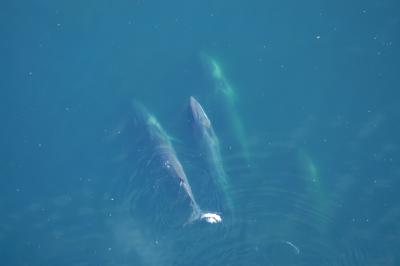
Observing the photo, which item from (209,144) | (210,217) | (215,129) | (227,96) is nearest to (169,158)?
(209,144)

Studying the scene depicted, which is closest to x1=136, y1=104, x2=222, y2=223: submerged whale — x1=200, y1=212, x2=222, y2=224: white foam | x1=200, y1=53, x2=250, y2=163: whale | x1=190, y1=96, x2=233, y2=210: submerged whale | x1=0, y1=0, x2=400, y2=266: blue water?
x1=200, y1=212, x2=222, y2=224: white foam

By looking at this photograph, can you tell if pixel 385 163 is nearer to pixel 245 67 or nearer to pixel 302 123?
pixel 302 123

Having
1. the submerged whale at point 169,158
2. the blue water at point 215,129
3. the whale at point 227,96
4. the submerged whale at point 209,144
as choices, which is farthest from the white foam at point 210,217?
the whale at point 227,96

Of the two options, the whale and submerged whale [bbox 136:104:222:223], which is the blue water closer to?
the whale

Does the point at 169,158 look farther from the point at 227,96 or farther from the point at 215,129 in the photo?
the point at 227,96

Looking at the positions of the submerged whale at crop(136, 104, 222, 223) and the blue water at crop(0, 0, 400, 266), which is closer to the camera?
the submerged whale at crop(136, 104, 222, 223)

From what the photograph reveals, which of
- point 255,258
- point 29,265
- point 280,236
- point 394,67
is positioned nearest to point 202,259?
point 255,258

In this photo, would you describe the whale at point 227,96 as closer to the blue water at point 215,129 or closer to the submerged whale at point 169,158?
the blue water at point 215,129
